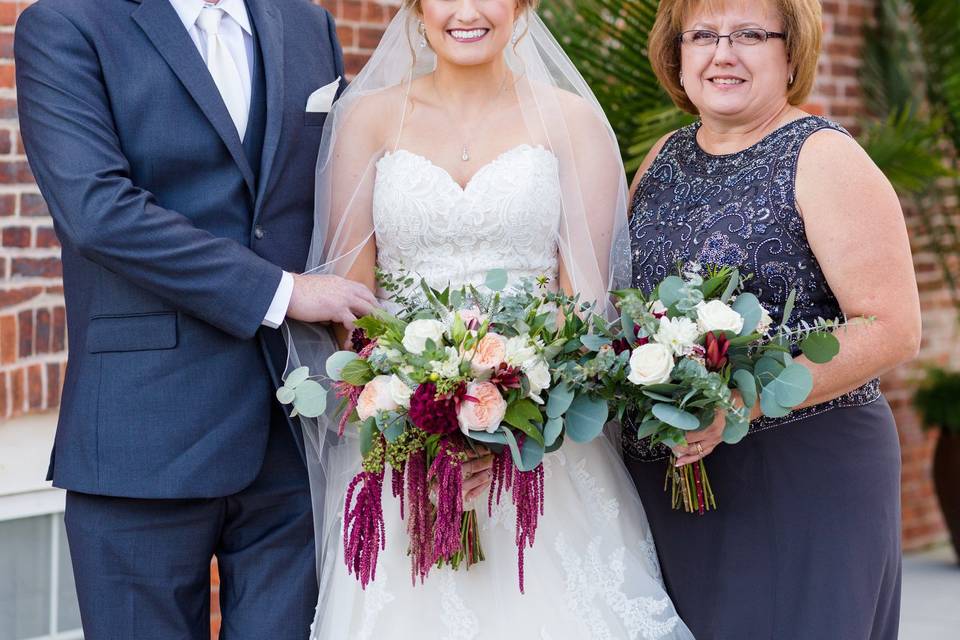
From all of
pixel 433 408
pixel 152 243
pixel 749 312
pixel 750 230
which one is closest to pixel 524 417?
pixel 433 408

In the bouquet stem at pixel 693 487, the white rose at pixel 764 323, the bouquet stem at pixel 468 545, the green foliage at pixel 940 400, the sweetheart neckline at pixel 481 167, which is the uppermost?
the sweetheart neckline at pixel 481 167

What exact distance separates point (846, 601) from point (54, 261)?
2.56 metres

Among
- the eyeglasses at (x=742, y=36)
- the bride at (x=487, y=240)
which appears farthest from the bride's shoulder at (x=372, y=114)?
the eyeglasses at (x=742, y=36)

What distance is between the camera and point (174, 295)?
2754 millimetres

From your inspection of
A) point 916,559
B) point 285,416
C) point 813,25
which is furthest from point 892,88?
point 285,416

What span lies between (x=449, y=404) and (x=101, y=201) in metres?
0.90

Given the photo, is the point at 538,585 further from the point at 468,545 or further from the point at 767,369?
the point at 767,369

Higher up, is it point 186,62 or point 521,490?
point 186,62

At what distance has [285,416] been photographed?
9.80 feet

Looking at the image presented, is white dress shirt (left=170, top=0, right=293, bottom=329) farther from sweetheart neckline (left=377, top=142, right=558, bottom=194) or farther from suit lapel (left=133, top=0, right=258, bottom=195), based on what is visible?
sweetheart neckline (left=377, top=142, right=558, bottom=194)

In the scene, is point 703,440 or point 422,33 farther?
point 422,33

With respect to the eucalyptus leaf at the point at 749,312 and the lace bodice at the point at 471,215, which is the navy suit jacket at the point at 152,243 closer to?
the lace bodice at the point at 471,215

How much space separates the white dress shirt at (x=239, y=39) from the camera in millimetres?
2828

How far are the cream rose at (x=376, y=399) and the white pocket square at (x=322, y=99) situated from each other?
32.4 inches
